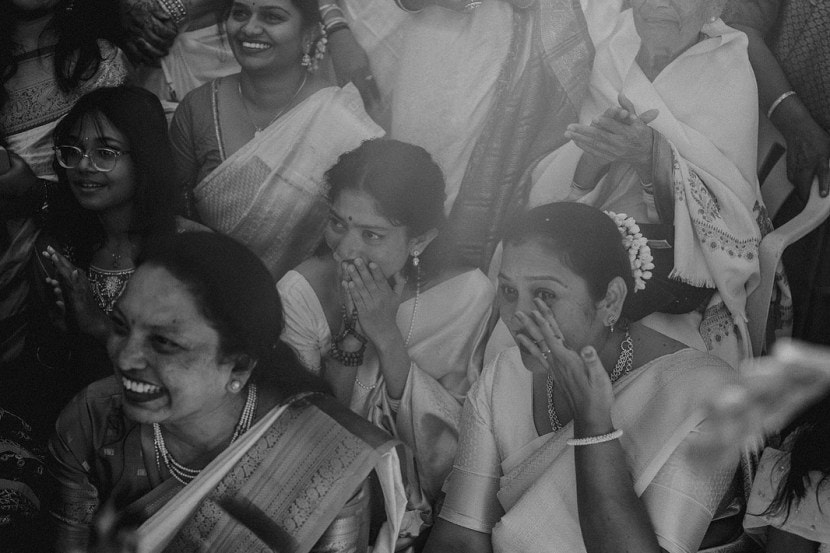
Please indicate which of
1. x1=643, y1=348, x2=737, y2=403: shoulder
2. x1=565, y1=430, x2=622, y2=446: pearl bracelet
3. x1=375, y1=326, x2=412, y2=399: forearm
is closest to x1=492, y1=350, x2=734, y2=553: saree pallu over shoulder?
x1=643, y1=348, x2=737, y2=403: shoulder

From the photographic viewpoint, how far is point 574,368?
2.05 metres

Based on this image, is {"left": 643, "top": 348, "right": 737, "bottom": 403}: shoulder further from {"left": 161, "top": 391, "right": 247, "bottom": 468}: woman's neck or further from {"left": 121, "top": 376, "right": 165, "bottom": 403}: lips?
{"left": 121, "top": 376, "right": 165, "bottom": 403}: lips

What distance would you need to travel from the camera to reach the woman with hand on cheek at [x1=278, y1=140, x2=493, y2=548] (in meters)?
2.47

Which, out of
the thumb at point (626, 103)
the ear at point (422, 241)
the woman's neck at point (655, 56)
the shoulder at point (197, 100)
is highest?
the woman's neck at point (655, 56)

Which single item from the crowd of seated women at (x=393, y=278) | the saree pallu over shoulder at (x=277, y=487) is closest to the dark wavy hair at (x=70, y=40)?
the crowd of seated women at (x=393, y=278)

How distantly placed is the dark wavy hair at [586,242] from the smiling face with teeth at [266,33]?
0.94m

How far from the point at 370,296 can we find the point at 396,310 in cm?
11

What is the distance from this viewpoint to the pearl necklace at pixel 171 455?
227cm

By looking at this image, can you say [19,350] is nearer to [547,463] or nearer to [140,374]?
[140,374]

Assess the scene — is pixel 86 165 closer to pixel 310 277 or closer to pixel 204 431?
pixel 310 277

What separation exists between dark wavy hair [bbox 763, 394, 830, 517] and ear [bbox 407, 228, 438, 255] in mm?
1066

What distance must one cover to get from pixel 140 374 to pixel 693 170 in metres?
1.48

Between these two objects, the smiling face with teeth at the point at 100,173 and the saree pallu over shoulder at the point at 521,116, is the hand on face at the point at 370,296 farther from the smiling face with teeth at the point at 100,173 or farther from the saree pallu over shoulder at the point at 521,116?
the smiling face with teeth at the point at 100,173

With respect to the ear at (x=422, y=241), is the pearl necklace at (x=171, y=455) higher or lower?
lower
